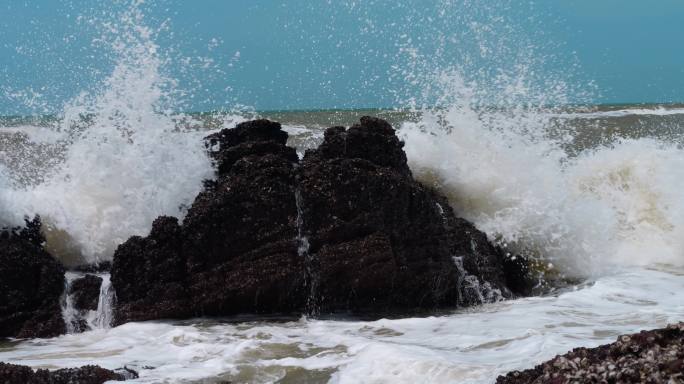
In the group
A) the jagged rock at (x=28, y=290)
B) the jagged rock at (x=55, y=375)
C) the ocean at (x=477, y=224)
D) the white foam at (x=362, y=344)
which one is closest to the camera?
the jagged rock at (x=55, y=375)

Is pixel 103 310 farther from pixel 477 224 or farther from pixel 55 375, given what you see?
pixel 477 224

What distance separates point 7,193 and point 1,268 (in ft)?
3.68

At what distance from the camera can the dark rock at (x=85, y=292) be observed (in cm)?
678

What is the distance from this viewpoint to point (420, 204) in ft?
24.1

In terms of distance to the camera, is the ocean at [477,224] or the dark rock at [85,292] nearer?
the ocean at [477,224]

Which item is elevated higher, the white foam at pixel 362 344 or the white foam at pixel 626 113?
the white foam at pixel 626 113

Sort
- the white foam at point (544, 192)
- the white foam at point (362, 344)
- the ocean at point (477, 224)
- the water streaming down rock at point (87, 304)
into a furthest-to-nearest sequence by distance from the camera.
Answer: the white foam at point (544, 192)
the water streaming down rock at point (87, 304)
the ocean at point (477, 224)
the white foam at point (362, 344)

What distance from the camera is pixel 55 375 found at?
14.8ft

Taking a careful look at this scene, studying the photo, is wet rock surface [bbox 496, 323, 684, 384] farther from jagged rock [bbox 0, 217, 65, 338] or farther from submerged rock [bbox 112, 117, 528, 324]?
jagged rock [bbox 0, 217, 65, 338]

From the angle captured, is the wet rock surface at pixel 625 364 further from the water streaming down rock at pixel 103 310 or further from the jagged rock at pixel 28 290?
the jagged rock at pixel 28 290

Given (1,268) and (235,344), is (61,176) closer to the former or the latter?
(1,268)

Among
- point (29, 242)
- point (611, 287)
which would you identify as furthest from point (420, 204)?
point (29, 242)

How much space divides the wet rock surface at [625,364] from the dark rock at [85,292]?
13.3ft

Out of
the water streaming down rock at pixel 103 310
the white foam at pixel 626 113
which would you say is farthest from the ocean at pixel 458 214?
the white foam at pixel 626 113
